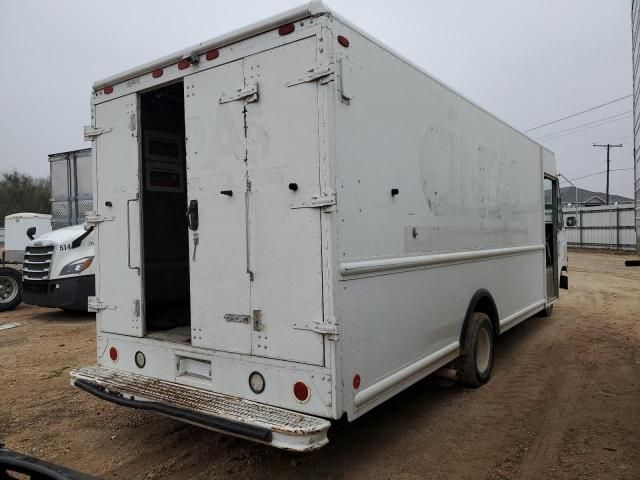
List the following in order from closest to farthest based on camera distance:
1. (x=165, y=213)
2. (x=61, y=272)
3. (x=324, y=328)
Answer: (x=324, y=328) → (x=165, y=213) → (x=61, y=272)

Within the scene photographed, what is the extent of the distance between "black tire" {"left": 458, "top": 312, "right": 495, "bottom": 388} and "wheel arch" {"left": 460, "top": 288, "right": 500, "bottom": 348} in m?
0.08

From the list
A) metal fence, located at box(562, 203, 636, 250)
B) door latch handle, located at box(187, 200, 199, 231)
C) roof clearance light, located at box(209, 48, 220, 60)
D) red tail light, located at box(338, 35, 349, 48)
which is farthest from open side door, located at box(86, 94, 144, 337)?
metal fence, located at box(562, 203, 636, 250)

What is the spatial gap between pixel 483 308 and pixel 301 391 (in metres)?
3.07

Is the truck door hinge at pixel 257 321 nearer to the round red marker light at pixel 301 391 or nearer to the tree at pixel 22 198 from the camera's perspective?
the round red marker light at pixel 301 391

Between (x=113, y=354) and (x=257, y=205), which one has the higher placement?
(x=257, y=205)

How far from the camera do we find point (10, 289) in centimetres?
1134

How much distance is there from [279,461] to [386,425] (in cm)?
110

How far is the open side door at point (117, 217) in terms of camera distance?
13.7 feet

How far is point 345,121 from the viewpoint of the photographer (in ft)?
10.6

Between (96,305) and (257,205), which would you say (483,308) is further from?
(96,305)

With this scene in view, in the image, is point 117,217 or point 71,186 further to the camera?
point 71,186

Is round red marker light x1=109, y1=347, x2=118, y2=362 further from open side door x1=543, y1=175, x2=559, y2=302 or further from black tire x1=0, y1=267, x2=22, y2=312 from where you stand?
black tire x1=0, y1=267, x2=22, y2=312

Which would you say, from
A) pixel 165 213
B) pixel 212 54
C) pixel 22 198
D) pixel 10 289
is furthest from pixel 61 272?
pixel 22 198

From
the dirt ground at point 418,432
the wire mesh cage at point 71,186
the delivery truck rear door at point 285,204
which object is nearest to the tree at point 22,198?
the wire mesh cage at point 71,186
